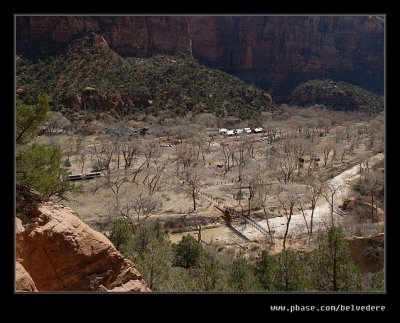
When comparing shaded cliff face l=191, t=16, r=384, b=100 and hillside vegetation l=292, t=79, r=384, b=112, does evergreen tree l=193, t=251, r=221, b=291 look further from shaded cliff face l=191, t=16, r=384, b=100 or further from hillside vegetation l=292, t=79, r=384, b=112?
shaded cliff face l=191, t=16, r=384, b=100

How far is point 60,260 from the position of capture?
9.44 meters

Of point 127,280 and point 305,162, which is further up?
point 305,162

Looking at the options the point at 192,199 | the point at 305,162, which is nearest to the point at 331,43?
the point at 305,162

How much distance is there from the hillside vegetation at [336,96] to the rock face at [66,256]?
101 m

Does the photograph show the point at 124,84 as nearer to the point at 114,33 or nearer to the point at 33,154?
the point at 114,33

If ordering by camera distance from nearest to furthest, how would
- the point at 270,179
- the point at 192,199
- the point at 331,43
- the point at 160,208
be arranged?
the point at 160,208 < the point at 192,199 < the point at 270,179 < the point at 331,43

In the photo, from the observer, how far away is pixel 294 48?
403ft

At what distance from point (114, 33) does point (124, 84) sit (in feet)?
52.5

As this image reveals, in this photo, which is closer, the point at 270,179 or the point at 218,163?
the point at 270,179

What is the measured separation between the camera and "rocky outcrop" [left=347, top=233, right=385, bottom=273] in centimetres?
1961

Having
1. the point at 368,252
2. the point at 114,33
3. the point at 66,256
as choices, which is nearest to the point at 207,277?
the point at 66,256

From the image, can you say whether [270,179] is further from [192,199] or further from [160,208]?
[160,208]

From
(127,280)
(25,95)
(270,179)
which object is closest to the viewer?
(127,280)

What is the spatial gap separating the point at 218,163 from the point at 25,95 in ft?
104
